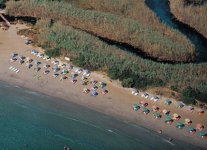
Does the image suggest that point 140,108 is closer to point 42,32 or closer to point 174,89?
point 174,89

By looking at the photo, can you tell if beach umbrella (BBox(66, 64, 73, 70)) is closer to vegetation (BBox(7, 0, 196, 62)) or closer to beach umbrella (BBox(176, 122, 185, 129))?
vegetation (BBox(7, 0, 196, 62))

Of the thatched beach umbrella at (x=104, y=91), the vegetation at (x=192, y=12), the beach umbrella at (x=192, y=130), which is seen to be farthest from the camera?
the vegetation at (x=192, y=12)

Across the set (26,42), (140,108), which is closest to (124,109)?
(140,108)

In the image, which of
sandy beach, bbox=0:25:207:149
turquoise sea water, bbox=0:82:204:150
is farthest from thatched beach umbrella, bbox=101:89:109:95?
turquoise sea water, bbox=0:82:204:150

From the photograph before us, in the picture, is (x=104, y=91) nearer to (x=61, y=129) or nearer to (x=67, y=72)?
(x=67, y=72)

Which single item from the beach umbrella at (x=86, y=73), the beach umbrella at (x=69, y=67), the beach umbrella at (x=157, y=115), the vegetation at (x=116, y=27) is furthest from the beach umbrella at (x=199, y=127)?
the beach umbrella at (x=69, y=67)

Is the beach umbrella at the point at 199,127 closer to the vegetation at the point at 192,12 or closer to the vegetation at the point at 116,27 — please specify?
the vegetation at the point at 116,27
